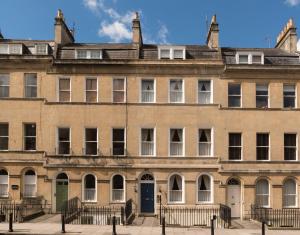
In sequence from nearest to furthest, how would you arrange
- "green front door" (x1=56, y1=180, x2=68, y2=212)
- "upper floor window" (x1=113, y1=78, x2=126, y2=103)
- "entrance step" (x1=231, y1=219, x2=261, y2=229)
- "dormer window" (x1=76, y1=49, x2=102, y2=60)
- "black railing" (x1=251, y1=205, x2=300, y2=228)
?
1. "entrance step" (x1=231, y1=219, x2=261, y2=229)
2. "black railing" (x1=251, y1=205, x2=300, y2=228)
3. "green front door" (x1=56, y1=180, x2=68, y2=212)
4. "upper floor window" (x1=113, y1=78, x2=126, y2=103)
5. "dormer window" (x1=76, y1=49, x2=102, y2=60)

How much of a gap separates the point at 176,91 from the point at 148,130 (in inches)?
131

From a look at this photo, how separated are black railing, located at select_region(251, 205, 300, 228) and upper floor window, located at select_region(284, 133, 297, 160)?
3.56 m

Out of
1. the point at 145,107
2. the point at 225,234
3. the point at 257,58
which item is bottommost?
the point at 225,234

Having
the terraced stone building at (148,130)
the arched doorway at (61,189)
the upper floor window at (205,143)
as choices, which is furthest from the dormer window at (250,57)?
the arched doorway at (61,189)

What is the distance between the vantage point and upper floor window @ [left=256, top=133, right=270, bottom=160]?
91.7 ft

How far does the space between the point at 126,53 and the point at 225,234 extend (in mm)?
14902

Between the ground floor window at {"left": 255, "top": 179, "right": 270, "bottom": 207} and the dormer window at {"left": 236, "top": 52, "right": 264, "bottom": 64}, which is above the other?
the dormer window at {"left": 236, "top": 52, "right": 264, "bottom": 64}

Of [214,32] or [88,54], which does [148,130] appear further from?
[214,32]

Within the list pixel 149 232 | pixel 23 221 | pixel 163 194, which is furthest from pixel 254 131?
pixel 23 221

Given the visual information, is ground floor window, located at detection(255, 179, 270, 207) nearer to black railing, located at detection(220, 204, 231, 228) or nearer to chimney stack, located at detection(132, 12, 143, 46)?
black railing, located at detection(220, 204, 231, 228)

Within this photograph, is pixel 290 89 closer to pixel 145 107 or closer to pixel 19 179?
pixel 145 107

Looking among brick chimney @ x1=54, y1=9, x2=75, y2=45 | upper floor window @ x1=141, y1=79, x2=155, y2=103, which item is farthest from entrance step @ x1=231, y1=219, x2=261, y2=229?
brick chimney @ x1=54, y1=9, x2=75, y2=45

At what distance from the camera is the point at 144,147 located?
27969mm

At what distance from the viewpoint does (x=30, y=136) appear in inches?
1100
